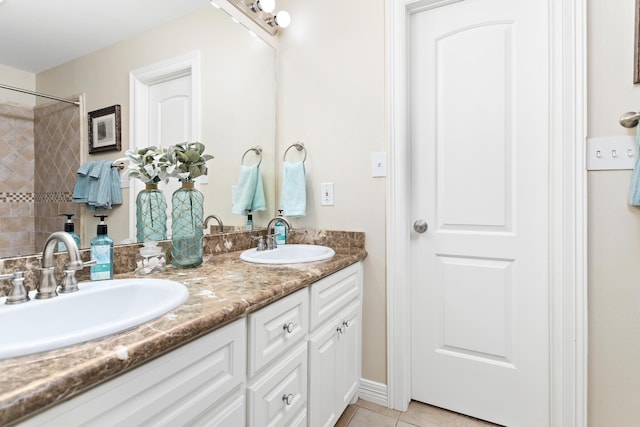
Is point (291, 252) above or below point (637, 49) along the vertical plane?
below

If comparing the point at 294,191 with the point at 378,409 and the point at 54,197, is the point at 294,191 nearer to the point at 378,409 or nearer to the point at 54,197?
the point at 54,197

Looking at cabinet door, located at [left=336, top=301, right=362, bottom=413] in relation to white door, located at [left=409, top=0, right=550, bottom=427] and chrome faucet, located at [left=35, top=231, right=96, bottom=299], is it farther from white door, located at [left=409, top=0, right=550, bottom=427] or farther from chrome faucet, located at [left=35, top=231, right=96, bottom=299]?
chrome faucet, located at [left=35, top=231, right=96, bottom=299]

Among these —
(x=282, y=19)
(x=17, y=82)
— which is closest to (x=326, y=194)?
(x=282, y=19)

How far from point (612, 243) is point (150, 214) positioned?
5.81ft

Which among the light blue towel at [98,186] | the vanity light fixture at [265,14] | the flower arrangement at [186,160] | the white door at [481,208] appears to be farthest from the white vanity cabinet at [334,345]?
the vanity light fixture at [265,14]

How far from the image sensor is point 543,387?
139 centimetres

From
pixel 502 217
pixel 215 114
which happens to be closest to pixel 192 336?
pixel 215 114

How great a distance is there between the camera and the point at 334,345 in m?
1.31

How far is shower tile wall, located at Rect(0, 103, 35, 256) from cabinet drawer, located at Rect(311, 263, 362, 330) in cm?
87

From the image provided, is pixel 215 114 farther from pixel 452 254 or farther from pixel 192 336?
pixel 452 254

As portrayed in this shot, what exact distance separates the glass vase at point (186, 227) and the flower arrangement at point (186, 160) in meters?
0.03

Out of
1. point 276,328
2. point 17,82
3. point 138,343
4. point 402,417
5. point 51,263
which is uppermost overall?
point 17,82

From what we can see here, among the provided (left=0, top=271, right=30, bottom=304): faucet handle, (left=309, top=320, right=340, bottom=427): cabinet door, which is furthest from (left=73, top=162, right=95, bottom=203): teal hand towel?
(left=309, top=320, right=340, bottom=427): cabinet door

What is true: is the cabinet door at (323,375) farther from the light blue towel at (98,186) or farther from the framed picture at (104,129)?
the framed picture at (104,129)
